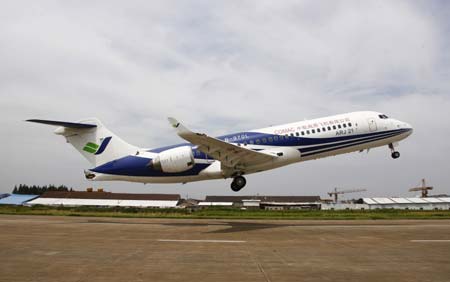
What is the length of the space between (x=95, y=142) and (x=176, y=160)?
662 centimetres

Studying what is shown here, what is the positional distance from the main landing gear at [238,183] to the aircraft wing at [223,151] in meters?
1.41

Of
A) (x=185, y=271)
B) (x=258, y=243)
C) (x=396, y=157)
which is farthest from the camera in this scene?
(x=396, y=157)

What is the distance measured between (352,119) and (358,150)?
8.20 feet

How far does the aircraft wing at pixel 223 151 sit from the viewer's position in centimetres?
2347

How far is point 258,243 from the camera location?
1493 centimetres

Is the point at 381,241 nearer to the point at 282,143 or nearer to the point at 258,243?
the point at 258,243

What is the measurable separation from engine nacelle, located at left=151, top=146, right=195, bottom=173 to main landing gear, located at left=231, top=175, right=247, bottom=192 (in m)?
3.59

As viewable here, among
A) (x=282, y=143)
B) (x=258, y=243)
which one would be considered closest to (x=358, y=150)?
(x=282, y=143)

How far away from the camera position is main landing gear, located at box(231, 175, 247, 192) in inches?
1150

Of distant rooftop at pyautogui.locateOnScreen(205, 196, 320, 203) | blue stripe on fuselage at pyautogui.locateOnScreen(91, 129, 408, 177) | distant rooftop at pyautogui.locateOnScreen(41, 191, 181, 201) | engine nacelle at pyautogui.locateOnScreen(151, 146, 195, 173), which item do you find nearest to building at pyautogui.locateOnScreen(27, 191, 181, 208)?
distant rooftop at pyautogui.locateOnScreen(41, 191, 181, 201)

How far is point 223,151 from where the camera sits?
26.1 m

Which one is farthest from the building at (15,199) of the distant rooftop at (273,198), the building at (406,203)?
the building at (406,203)

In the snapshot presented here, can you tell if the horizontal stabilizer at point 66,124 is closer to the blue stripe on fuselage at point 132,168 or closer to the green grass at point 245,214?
the blue stripe on fuselage at point 132,168

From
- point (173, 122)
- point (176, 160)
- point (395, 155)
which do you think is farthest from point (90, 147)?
point (395, 155)
